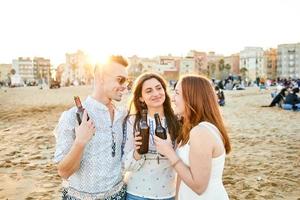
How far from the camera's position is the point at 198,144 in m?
2.68

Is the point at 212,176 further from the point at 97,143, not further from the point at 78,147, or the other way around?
the point at 78,147

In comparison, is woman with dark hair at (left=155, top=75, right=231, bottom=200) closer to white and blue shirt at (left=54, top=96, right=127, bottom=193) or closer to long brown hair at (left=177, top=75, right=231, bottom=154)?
long brown hair at (left=177, top=75, right=231, bottom=154)

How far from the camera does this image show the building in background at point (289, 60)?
154m

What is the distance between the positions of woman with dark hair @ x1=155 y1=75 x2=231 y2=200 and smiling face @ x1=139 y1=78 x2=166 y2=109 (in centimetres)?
22

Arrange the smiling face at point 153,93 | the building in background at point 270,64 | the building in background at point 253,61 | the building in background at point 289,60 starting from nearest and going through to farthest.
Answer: the smiling face at point 153,93
the building in background at point 289,60
the building in background at point 253,61
the building in background at point 270,64

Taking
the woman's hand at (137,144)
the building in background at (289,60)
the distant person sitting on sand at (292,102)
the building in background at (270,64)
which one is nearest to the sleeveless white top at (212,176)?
the woman's hand at (137,144)

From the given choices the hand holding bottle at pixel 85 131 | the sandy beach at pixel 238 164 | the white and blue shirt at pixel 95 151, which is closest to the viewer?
the hand holding bottle at pixel 85 131

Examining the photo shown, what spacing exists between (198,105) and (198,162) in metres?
0.41

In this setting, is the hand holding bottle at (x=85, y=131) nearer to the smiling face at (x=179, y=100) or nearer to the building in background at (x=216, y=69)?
the smiling face at (x=179, y=100)

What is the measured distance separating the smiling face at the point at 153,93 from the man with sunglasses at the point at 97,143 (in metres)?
0.29

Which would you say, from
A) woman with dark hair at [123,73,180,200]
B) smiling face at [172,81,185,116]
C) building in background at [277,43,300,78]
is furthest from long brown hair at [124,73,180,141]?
building in background at [277,43,300,78]

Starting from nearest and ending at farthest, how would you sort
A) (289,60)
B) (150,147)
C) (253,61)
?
(150,147) → (289,60) → (253,61)

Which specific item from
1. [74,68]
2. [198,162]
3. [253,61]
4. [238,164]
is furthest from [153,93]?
[253,61]

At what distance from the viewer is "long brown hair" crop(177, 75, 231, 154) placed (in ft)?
9.37
